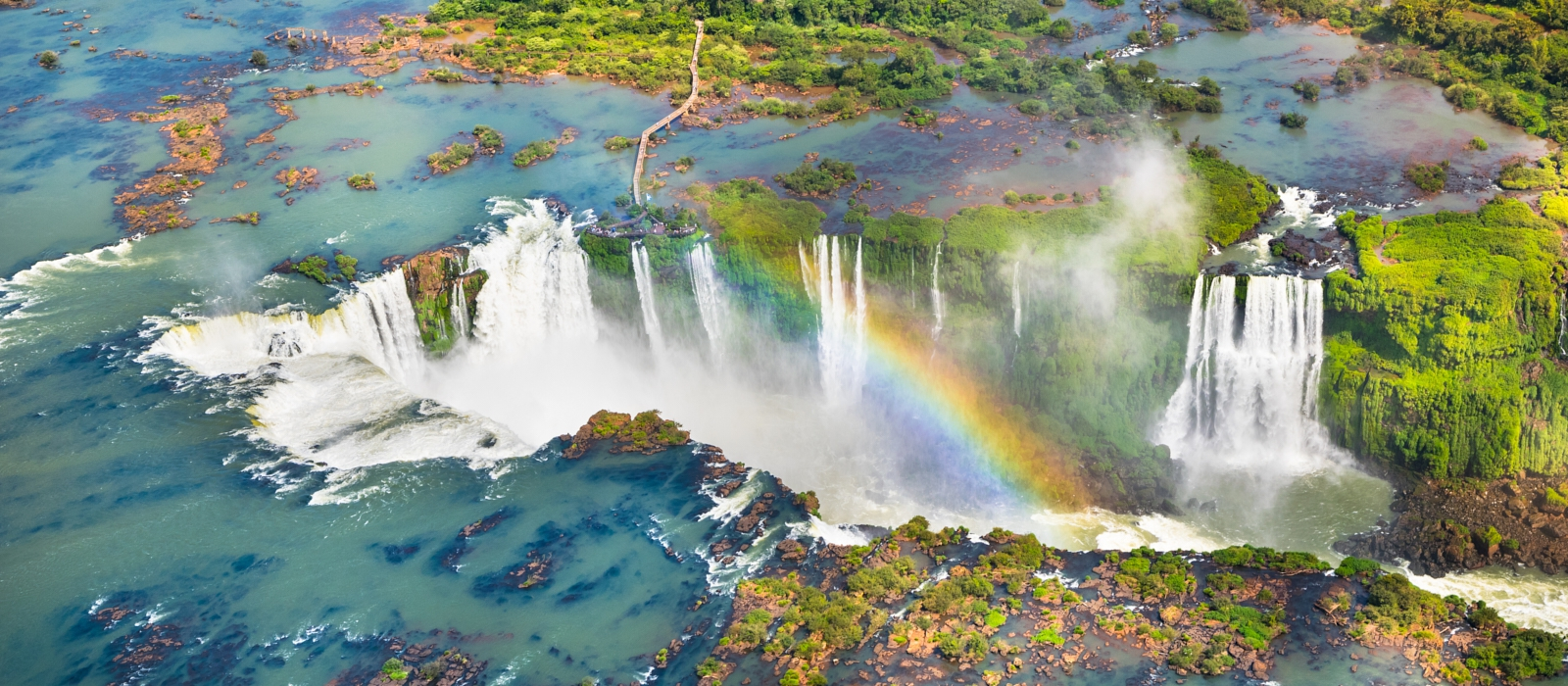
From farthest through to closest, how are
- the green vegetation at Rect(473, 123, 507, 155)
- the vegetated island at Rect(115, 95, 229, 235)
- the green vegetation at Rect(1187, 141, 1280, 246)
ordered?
1. the green vegetation at Rect(473, 123, 507, 155)
2. the vegetated island at Rect(115, 95, 229, 235)
3. the green vegetation at Rect(1187, 141, 1280, 246)

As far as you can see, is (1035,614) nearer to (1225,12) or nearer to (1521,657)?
(1521,657)

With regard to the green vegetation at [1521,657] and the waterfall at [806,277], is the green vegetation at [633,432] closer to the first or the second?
the waterfall at [806,277]

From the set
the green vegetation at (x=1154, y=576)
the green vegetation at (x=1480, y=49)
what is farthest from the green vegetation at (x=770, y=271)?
the green vegetation at (x=1480, y=49)

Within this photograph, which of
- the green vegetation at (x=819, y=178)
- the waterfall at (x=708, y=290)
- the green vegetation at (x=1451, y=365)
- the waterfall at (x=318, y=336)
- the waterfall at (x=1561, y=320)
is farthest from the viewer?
the green vegetation at (x=819, y=178)

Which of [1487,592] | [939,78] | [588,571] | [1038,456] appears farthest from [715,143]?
[1487,592]

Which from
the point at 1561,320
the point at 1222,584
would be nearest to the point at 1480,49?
the point at 1561,320

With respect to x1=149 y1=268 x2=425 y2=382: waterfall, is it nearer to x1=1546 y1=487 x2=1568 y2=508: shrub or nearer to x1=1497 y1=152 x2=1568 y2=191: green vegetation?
x1=1546 y1=487 x2=1568 y2=508: shrub

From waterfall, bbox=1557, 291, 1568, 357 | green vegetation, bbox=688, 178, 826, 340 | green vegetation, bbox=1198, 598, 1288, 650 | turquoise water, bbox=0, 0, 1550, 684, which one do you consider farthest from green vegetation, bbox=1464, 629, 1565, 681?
green vegetation, bbox=688, 178, 826, 340
